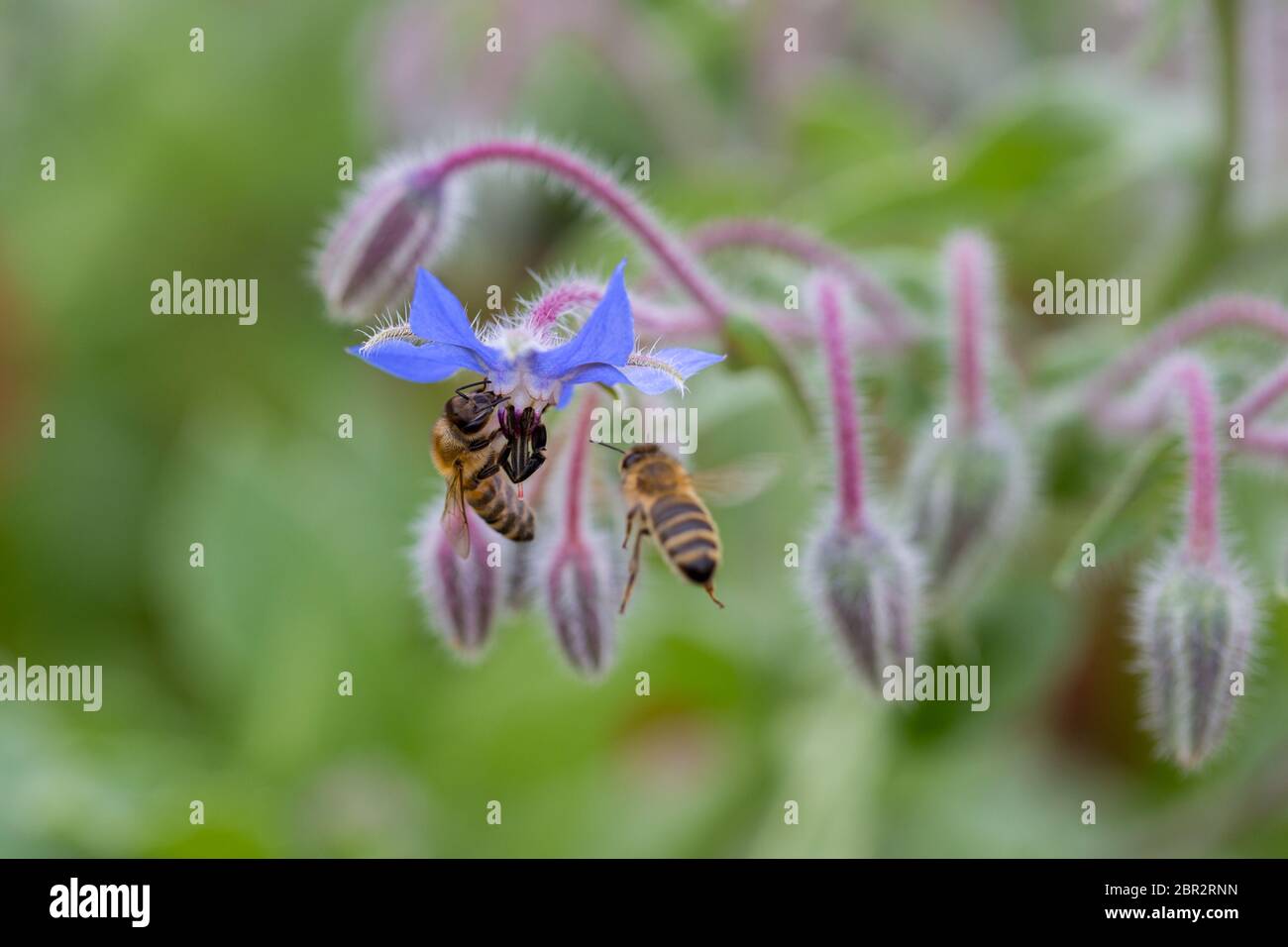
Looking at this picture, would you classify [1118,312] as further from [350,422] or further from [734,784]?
[350,422]

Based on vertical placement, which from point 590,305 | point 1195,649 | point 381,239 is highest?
point 381,239

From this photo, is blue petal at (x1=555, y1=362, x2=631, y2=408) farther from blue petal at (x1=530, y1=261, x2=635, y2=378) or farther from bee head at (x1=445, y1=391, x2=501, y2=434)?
bee head at (x1=445, y1=391, x2=501, y2=434)

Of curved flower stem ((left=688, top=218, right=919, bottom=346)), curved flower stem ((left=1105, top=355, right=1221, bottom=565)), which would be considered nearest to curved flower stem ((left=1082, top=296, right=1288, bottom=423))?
curved flower stem ((left=1105, top=355, right=1221, bottom=565))

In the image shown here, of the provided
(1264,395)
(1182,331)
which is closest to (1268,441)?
(1264,395)

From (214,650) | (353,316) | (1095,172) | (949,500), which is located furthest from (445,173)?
(214,650)

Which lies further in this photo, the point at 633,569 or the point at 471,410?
the point at 633,569

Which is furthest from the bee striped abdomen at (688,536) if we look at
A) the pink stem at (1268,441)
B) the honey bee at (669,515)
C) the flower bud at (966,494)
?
the pink stem at (1268,441)

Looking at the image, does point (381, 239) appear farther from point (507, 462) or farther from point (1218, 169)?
point (1218, 169)
